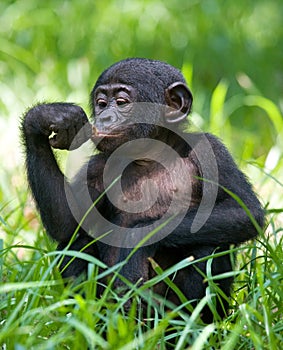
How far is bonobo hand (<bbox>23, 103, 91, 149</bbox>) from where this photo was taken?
5.80 meters

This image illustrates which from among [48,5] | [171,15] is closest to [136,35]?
[171,15]

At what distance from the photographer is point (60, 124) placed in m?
5.77

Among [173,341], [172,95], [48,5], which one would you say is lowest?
[173,341]

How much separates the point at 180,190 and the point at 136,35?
5412mm

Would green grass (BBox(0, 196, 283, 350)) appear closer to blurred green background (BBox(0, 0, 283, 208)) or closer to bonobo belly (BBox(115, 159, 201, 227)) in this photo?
bonobo belly (BBox(115, 159, 201, 227))

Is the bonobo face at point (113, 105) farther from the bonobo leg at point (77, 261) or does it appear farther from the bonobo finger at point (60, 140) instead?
the bonobo leg at point (77, 261)

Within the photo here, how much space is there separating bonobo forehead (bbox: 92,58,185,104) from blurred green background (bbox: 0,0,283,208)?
3593 millimetres

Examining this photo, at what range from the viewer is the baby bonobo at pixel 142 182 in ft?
18.3

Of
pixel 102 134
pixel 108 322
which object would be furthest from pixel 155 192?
pixel 108 322

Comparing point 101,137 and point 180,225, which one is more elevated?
point 101,137

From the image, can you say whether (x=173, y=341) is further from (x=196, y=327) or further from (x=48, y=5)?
(x=48, y=5)

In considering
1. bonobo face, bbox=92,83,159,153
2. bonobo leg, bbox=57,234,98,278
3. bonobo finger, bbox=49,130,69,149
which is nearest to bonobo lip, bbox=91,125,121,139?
bonobo face, bbox=92,83,159,153

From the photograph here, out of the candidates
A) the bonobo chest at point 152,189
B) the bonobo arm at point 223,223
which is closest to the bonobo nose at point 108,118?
the bonobo chest at point 152,189

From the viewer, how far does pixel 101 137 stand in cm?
582
